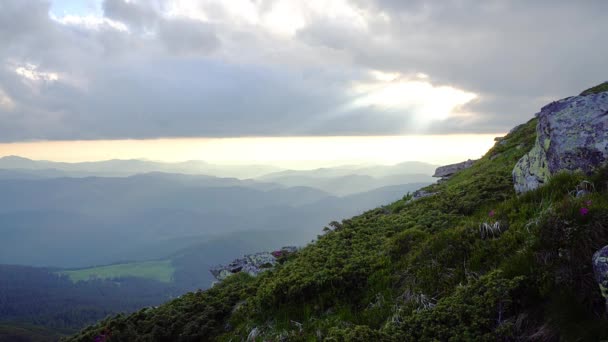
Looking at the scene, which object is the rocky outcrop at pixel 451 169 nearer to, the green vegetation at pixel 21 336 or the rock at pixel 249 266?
the rock at pixel 249 266

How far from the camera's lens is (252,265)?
66.4ft

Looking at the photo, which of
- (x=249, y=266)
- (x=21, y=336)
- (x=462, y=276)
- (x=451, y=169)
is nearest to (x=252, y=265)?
(x=249, y=266)

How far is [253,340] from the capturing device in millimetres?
9930

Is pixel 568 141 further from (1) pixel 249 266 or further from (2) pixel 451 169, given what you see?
(2) pixel 451 169

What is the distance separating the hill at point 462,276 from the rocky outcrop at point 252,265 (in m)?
3.42

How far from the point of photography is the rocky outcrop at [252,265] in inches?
757

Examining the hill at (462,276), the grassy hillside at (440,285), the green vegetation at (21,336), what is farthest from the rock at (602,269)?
the green vegetation at (21,336)

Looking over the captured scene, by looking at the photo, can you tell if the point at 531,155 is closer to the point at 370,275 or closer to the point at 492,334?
the point at 370,275

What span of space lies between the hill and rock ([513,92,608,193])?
40 millimetres

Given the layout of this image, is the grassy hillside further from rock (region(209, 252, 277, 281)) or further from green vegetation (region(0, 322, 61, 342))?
green vegetation (region(0, 322, 61, 342))

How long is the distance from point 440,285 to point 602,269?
11.3 ft

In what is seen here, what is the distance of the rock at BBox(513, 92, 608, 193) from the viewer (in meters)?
10.3

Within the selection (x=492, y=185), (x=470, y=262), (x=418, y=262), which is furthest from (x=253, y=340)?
Answer: (x=492, y=185)

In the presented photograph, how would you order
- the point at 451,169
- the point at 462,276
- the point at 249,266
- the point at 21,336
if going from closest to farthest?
the point at 462,276
the point at 249,266
the point at 451,169
the point at 21,336
